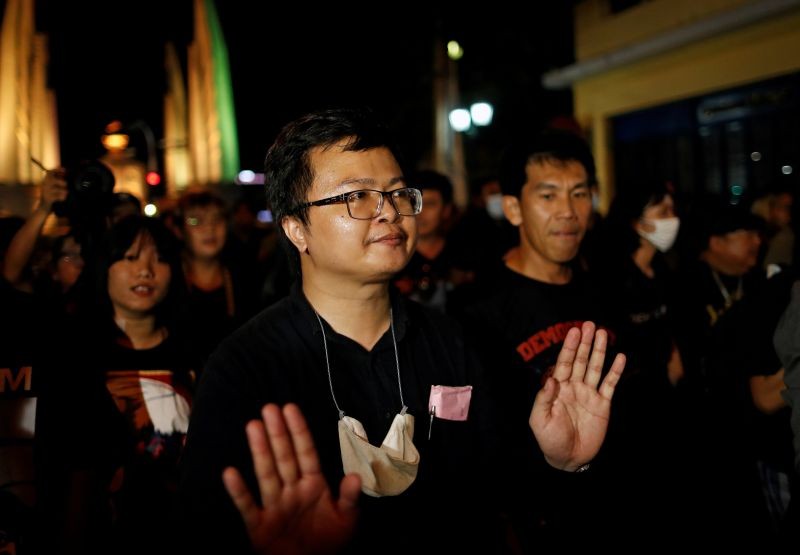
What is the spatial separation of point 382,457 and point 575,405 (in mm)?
827

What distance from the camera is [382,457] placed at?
2.00 m

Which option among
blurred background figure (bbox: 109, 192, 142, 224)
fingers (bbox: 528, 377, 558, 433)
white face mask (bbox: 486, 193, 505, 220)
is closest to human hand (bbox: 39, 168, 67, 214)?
blurred background figure (bbox: 109, 192, 142, 224)

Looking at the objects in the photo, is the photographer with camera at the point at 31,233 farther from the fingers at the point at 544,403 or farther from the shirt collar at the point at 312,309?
the fingers at the point at 544,403

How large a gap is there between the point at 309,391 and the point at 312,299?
36cm

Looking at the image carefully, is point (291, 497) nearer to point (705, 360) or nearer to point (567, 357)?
point (567, 357)

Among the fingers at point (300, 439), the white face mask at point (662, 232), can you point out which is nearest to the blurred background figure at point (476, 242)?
the white face mask at point (662, 232)

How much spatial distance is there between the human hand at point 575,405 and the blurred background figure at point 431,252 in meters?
2.93

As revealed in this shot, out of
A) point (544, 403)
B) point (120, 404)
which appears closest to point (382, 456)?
point (544, 403)

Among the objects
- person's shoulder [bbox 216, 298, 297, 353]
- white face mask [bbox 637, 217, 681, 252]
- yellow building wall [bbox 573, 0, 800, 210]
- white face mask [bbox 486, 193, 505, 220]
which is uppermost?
yellow building wall [bbox 573, 0, 800, 210]

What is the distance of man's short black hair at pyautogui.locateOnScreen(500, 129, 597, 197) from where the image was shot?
3592mm

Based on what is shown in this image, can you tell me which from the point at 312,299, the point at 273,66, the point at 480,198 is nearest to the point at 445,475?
the point at 312,299

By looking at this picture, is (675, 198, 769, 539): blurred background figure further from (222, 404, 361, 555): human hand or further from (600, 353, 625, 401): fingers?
(222, 404, 361, 555): human hand

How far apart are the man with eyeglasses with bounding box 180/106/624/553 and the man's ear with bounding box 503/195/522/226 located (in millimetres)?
1388

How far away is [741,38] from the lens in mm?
11414
